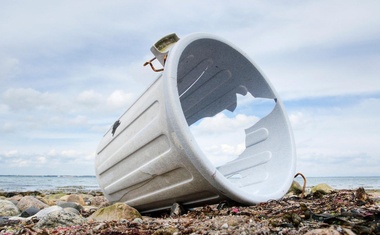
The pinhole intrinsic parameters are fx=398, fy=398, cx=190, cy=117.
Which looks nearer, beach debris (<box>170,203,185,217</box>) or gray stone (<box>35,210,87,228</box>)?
gray stone (<box>35,210,87,228</box>)

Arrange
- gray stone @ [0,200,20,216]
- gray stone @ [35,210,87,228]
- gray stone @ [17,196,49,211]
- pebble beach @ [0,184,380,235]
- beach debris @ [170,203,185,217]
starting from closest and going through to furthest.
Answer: pebble beach @ [0,184,380,235], gray stone @ [35,210,87,228], beach debris @ [170,203,185,217], gray stone @ [0,200,20,216], gray stone @ [17,196,49,211]

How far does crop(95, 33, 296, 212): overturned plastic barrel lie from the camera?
3469mm

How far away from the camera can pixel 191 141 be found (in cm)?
333

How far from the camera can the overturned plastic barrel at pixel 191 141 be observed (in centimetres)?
347

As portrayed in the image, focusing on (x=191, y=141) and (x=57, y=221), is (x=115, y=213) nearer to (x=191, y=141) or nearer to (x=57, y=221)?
(x=57, y=221)

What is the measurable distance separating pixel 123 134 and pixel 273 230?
2464mm

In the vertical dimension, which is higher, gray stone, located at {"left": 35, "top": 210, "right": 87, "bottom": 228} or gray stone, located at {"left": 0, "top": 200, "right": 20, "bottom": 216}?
gray stone, located at {"left": 0, "top": 200, "right": 20, "bottom": 216}

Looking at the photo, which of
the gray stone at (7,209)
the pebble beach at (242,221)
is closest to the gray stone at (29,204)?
the gray stone at (7,209)

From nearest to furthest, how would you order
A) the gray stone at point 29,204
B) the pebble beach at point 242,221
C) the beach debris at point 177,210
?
the pebble beach at point 242,221, the beach debris at point 177,210, the gray stone at point 29,204

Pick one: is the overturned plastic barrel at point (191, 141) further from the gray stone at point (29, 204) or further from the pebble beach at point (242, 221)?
the gray stone at point (29, 204)

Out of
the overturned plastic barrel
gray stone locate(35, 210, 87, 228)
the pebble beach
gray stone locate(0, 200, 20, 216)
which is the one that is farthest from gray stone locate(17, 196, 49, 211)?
gray stone locate(35, 210, 87, 228)

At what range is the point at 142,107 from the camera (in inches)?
157

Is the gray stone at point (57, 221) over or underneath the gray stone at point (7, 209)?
underneath

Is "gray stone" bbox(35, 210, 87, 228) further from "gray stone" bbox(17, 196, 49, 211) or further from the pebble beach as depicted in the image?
"gray stone" bbox(17, 196, 49, 211)
